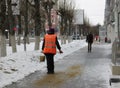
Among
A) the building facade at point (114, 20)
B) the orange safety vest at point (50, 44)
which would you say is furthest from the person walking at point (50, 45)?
the building facade at point (114, 20)

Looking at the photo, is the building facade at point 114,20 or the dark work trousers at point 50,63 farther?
the building facade at point 114,20

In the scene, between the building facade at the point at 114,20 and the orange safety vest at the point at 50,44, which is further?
the building facade at the point at 114,20

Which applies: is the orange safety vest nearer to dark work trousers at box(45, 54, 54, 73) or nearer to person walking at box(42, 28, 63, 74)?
person walking at box(42, 28, 63, 74)

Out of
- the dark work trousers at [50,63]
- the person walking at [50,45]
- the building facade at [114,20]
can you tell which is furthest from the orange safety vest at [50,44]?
the building facade at [114,20]

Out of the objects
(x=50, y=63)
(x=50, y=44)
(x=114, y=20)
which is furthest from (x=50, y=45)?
(x=114, y=20)

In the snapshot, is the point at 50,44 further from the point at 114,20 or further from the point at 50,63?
the point at 114,20

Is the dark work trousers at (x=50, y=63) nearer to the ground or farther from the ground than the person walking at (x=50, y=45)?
nearer to the ground

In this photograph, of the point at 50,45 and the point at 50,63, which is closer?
the point at 50,45

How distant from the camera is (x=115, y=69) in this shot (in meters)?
13.0

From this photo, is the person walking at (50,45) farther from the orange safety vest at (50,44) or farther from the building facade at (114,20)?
the building facade at (114,20)

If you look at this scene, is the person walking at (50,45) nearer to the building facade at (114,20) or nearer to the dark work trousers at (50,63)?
the dark work trousers at (50,63)

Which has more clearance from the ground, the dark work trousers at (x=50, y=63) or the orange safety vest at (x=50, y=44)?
the orange safety vest at (x=50, y=44)

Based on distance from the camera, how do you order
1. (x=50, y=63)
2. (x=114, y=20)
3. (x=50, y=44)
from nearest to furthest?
(x=50, y=44) < (x=50, y=63) < (x=114, y=20)

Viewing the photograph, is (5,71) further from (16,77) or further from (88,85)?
(88,85)
